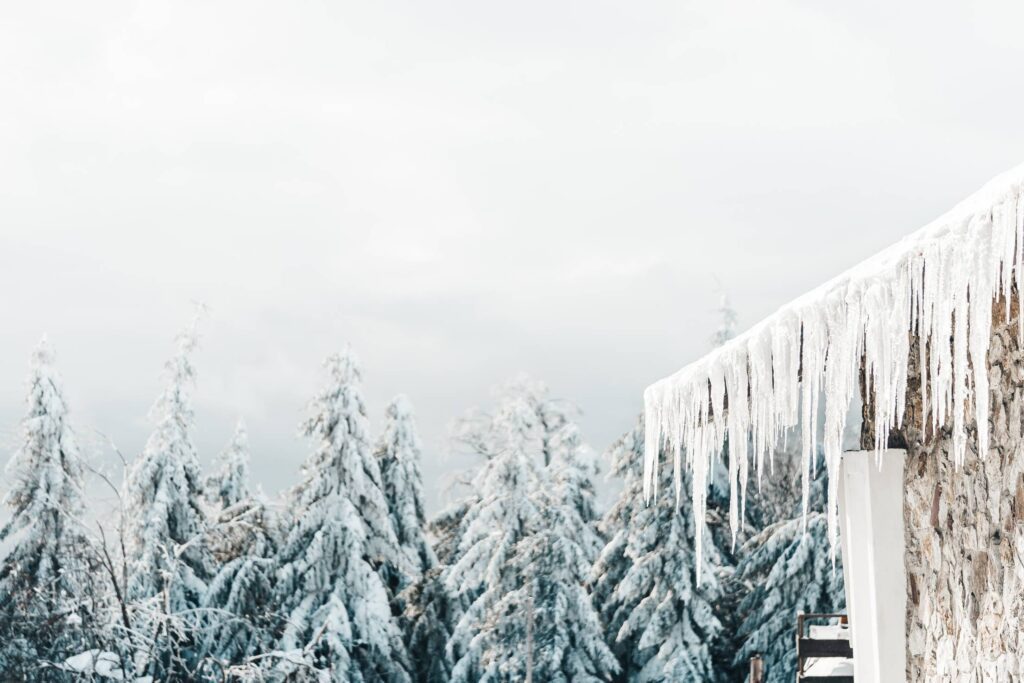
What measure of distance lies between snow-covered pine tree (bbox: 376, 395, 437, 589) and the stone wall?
18.9 meters

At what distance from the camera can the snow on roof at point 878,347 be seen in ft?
10.9

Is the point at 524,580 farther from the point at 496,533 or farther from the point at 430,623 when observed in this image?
the point at 430,623

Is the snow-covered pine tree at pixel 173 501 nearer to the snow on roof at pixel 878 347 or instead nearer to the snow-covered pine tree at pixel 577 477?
the snow-covered pine tree at pixel 577 477

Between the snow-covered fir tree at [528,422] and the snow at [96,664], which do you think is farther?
the snow-covered fir tree at [528,422]

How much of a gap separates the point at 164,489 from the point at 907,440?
1951cm

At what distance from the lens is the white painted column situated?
4.56 metres

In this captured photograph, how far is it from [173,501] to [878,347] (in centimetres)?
2016

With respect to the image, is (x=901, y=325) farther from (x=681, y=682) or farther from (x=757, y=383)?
(x=681, y=682)

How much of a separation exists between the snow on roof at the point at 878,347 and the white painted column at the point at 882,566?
8.0 inches

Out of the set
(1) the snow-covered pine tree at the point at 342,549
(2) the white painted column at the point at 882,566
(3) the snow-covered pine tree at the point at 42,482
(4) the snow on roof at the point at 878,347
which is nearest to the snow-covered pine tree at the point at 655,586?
(1) the snow-covered pine tree at the point at 342,549

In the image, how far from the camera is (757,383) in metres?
4.54

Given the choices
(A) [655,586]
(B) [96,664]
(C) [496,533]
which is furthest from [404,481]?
(B) [96,664]

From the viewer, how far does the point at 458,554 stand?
2234 centimetres

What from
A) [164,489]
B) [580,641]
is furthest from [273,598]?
[580,641]
